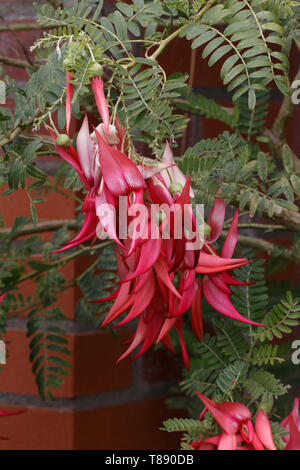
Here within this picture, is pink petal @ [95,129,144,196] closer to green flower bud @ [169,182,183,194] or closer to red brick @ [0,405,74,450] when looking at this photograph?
green flower bud @ [169,182,183,194]

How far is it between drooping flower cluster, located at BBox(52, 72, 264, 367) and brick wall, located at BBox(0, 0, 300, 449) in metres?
0.29

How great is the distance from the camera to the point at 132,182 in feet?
1.02

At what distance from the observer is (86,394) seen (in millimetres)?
666

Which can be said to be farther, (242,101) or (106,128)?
(242,101)

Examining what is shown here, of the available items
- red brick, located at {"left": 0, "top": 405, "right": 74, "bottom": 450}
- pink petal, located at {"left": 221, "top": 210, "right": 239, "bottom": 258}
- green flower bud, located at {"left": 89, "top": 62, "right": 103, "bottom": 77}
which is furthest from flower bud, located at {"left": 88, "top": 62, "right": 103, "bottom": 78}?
red brick, located at {"left": 0, "top": 405, "right": 74, "bottom": 450}

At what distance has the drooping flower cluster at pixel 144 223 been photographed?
1.02 ft

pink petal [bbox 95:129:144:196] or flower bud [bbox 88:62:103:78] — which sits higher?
flower bud [bbox 88:62:103:78]

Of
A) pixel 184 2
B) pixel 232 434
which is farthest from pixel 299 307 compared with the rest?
pixel 184 2

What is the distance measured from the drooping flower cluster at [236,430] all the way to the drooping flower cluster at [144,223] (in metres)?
0.06

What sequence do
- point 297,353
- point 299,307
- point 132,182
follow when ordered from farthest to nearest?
point 297,353, point 299,307, point 132,182

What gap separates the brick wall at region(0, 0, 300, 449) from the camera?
0.65m

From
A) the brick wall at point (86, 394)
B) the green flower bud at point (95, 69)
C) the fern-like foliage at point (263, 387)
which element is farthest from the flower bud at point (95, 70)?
the brick wall at point (86, 394)

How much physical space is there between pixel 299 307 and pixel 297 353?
0.13m
